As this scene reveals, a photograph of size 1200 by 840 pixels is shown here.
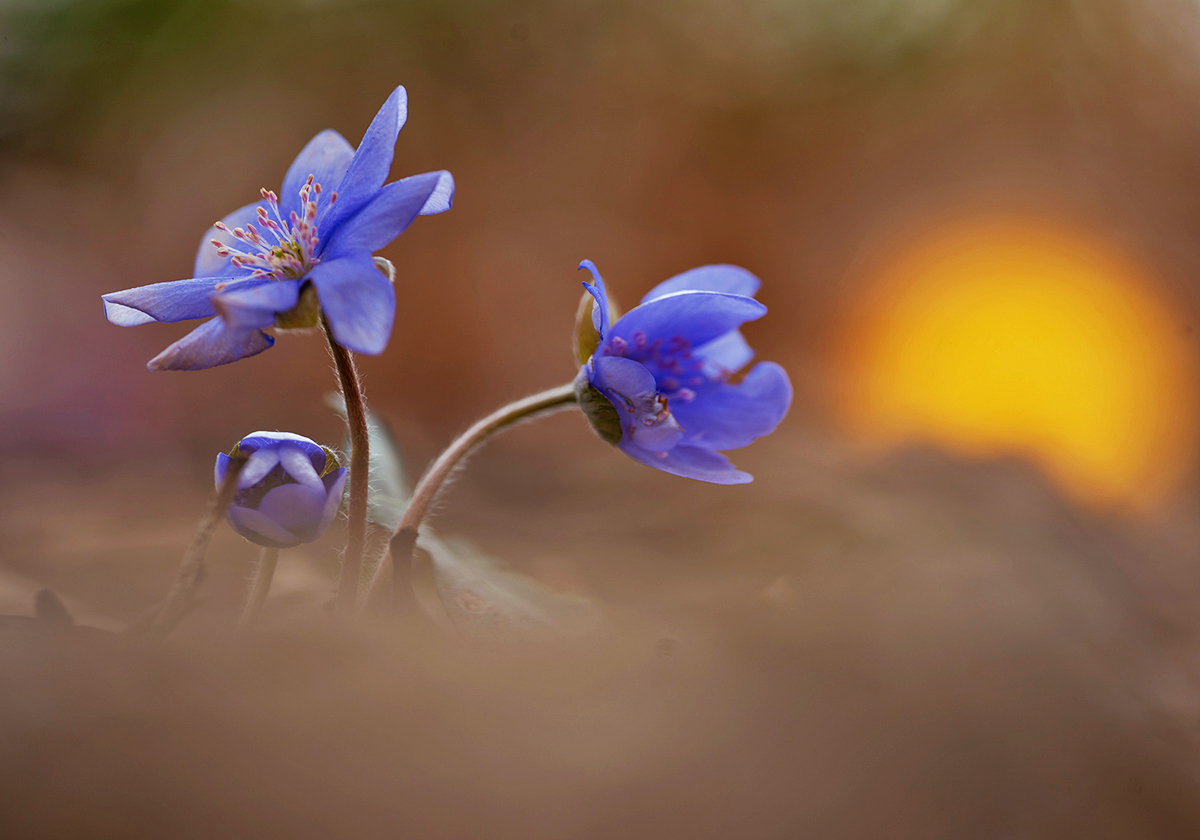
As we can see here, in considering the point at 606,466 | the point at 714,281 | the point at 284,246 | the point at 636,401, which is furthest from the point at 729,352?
the point at 606,466

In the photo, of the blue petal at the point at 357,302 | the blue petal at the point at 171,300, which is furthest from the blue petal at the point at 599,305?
the blue petal at the point at 171,300

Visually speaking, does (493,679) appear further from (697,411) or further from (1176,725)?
(1176,725)

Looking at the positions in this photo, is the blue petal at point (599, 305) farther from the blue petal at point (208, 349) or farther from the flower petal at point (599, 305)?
the blue petal at point (208, 349)

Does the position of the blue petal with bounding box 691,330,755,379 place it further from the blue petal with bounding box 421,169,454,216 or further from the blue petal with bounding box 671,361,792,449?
the blue petal with bounding box 421,169,454,216

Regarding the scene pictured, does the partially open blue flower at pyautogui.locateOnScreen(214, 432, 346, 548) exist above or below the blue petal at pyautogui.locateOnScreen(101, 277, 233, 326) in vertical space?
below

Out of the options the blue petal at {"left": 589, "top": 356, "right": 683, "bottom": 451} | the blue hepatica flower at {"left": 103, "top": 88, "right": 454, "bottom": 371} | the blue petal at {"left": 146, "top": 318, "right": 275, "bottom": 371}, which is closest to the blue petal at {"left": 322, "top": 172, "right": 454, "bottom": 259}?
the blue hepatica flower at {"left": 103, "top": 88, "right": 454, "bottom": 371}

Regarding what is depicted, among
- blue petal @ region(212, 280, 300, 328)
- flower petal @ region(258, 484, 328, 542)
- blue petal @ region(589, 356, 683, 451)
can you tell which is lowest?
flower petal @ region(258, 484, 328, 542)

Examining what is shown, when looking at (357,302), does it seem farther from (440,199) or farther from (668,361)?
(668,361)
